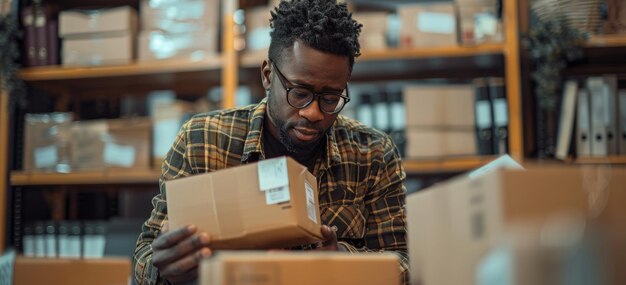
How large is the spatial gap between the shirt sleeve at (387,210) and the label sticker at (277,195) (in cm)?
45

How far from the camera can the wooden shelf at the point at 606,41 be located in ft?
8.66

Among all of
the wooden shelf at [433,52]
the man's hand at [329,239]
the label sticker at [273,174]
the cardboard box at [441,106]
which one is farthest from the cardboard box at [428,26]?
the label sticker at [273,174]

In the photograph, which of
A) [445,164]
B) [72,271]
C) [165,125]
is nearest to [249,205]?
[72,271]

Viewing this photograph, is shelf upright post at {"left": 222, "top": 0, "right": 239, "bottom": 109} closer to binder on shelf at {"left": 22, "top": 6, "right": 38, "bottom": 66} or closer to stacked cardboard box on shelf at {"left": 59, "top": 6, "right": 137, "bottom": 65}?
stacked cardboard box on shelf at {"left": 59, "top": 6, "right": 137, "bottom": 65}

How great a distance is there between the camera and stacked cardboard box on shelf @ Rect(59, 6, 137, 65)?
9.89 feet

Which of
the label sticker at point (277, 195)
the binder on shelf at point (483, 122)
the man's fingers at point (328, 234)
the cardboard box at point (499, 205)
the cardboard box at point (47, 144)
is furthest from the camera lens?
the cardboard box at point (47, 144)

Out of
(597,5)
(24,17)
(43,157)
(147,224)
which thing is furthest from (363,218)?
(24,17)

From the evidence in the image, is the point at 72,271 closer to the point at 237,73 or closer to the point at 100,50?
the point at 237,73

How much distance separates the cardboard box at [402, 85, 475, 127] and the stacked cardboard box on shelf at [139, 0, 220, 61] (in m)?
0.81

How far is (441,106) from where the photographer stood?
2773 mm

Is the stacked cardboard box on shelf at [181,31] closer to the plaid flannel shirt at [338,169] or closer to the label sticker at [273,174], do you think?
the plaid flannel shirt at [338,169]

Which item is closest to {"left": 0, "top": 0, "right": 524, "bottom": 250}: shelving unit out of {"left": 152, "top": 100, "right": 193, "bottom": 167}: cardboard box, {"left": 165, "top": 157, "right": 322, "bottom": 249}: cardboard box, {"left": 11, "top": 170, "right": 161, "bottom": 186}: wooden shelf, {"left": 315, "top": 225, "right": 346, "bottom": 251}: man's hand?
{"left": 11, "top": 170, "right": 161, "bottom": 186}: wooden shelf

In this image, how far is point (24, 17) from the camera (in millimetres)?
3123

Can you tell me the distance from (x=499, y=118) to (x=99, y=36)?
63.6 inches
